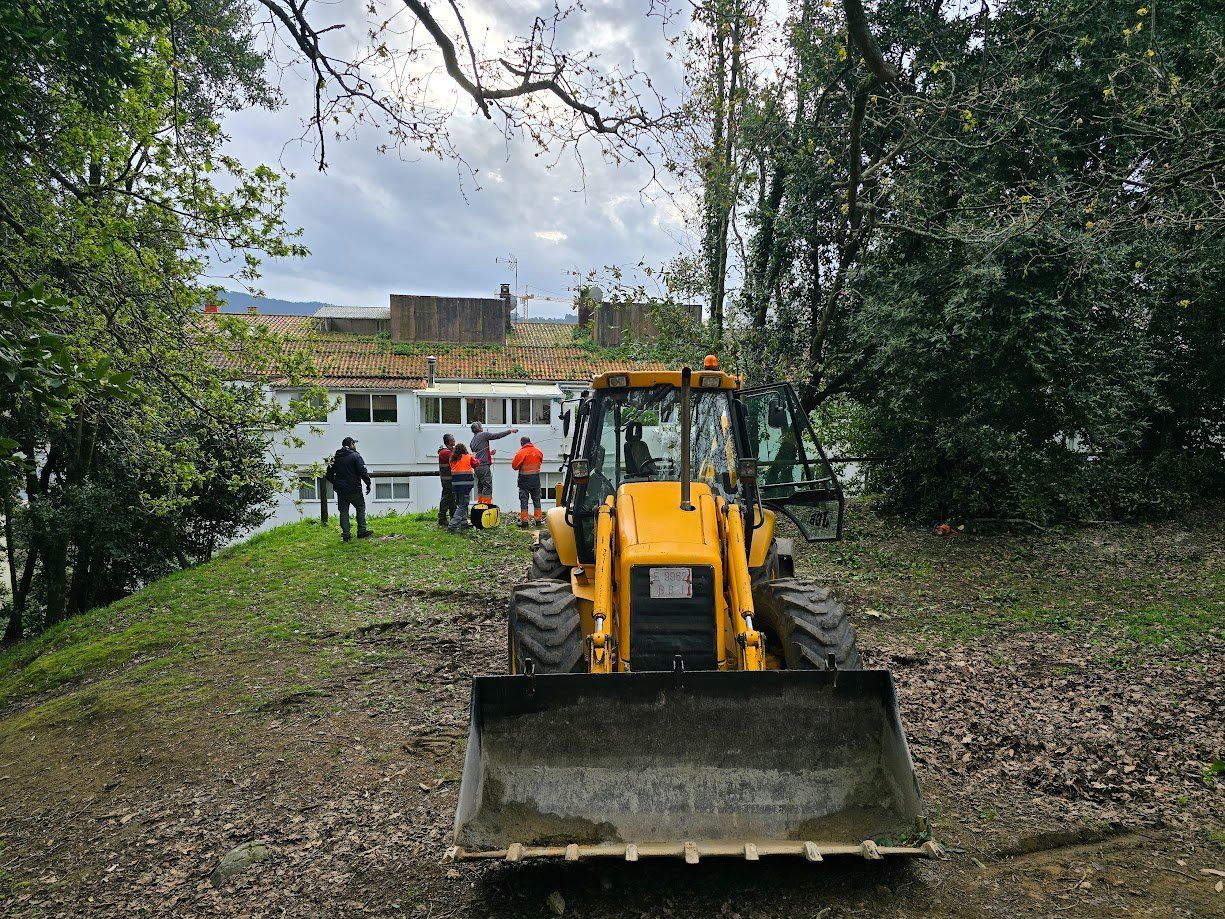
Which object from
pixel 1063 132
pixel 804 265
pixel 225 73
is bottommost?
pixel 804 265

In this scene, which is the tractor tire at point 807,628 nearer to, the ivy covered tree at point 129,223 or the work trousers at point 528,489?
the ivy covered tree at point 129,223

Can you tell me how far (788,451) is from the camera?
322 inches

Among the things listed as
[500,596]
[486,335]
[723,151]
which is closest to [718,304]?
[723,151]

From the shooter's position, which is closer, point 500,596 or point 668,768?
point 668,768

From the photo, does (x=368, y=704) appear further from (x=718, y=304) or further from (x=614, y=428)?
(x=718, y=304)

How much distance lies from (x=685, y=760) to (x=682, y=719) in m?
0.19

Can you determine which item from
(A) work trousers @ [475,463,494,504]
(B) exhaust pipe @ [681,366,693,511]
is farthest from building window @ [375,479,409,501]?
(B) exhaust pipe @ [681,366,693,511]

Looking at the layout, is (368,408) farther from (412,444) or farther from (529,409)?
(529,409)

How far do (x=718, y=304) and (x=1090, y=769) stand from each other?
11.0 meters

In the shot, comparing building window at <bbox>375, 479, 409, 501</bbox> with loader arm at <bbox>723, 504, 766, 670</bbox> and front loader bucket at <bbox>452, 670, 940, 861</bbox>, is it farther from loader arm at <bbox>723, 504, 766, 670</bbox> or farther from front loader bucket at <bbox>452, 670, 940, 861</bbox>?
front loader bucket at <bbox>452, 670, 940, 861</bbox>

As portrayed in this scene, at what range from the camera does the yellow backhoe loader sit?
3740mm

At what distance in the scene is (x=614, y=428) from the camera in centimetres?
589

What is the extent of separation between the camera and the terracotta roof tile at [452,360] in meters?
34.0

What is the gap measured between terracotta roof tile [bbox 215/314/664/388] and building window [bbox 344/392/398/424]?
609mm
